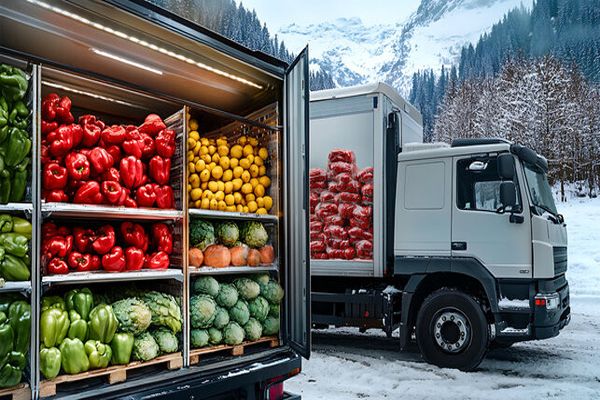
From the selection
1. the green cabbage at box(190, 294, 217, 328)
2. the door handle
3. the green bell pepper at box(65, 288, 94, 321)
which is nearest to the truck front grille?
the door handle

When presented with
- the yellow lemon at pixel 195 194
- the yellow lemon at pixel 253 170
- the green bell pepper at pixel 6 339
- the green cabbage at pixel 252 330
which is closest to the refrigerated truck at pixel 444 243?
the yellow lemon at pixel 253 170

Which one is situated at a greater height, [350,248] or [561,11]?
[561,11]

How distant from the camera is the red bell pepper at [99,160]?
12.3 feet

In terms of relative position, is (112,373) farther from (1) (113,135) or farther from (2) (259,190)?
(2) (259,190)

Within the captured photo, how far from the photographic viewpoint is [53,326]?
10.6ft

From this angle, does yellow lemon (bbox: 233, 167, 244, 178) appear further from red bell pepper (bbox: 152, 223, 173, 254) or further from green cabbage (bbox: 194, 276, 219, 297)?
green cabbage (bbox: 194, 276, 219, 297)

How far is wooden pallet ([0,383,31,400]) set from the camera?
291cm

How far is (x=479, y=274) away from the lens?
6613 mm

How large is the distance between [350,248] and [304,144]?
322 cm

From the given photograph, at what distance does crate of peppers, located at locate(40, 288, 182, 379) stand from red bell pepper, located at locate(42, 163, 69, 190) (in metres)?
0.71

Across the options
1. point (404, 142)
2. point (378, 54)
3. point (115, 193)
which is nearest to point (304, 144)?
point (115, 193)

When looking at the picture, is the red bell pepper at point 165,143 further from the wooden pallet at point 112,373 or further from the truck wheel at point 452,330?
the truck wheel at point 452,330

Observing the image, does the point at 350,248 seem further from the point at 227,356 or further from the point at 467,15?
the point at 467,15

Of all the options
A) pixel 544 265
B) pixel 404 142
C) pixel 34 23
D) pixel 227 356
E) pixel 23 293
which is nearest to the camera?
pixel 23 293
